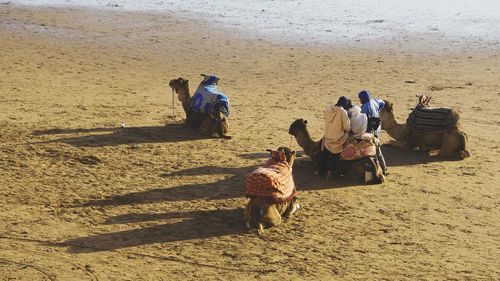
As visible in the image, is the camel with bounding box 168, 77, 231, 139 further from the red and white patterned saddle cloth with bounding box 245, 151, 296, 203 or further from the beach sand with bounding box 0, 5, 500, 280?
the red and white patterned saddle cloth with bounding box 245, 151, 296, 203

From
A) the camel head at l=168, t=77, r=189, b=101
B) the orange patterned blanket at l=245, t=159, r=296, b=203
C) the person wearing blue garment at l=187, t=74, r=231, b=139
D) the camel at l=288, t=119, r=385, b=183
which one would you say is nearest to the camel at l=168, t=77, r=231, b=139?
the person wearing blue garment at l=187, t=74, r=231, b=139

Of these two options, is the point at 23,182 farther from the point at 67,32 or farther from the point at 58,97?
the point at 67,32

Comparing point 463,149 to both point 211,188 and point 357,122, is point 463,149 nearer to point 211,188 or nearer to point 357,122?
point 357,122

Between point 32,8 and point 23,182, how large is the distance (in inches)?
675

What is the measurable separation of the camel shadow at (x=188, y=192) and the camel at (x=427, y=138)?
10.5 ft

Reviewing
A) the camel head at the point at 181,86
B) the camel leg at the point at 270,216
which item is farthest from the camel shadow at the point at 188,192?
the camel head at the point at 181,86

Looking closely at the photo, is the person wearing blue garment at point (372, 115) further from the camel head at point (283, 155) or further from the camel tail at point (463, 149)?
the camel head at point (283, 155)

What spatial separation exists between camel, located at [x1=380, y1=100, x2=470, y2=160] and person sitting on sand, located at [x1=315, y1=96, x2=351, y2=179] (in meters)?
2.22

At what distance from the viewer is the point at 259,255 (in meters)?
11.0

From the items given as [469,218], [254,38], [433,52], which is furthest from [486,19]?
[469,218]

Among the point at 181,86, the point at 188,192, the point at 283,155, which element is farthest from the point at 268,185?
the point at 181,86

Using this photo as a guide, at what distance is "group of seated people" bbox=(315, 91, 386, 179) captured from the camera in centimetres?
1384

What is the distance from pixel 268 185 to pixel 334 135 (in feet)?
8.76

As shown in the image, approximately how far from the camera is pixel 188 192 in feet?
43.3
